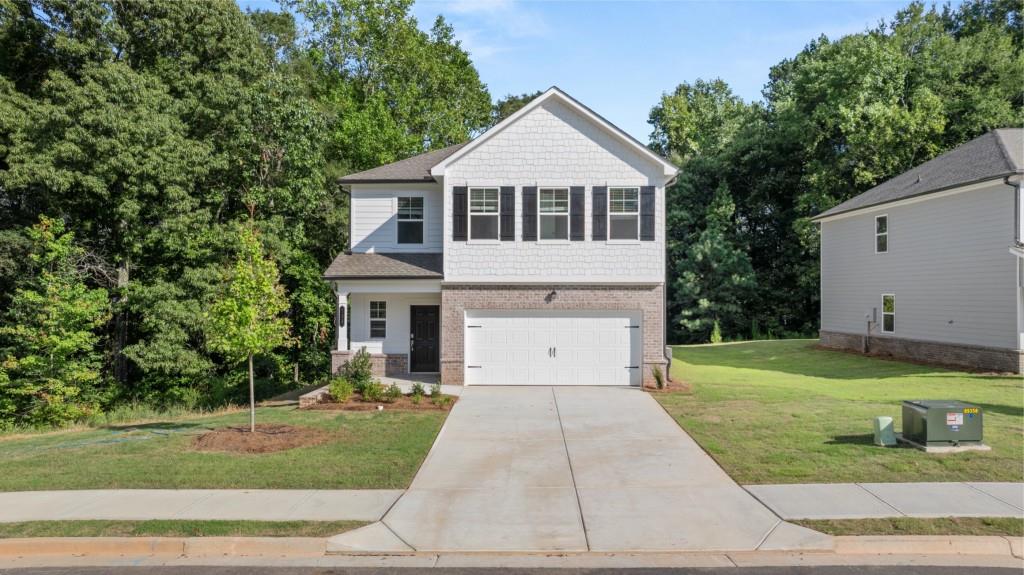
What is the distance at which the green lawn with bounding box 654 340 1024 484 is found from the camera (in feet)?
31.4

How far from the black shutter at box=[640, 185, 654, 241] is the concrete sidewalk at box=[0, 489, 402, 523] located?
39.0 ft

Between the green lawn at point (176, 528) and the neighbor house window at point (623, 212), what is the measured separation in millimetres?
12841

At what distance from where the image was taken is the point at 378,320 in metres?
20.4

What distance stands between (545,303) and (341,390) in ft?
20.7

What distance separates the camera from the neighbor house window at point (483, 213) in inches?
736

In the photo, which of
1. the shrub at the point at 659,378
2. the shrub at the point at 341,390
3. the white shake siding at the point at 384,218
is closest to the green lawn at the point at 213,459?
the shrub at the point at 341,390

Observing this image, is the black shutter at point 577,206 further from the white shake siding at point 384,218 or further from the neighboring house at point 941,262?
the neighboring house at point 941,262

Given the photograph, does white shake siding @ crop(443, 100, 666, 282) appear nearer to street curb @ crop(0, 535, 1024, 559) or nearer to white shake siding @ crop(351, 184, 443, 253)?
white shake siding @ crop(351, 184, 443, 253)

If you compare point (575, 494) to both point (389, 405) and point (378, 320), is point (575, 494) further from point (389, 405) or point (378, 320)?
point (378, 320)

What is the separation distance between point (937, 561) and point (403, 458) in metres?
7.51

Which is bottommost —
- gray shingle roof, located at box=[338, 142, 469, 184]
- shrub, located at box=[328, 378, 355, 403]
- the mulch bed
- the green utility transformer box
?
the mulch bed

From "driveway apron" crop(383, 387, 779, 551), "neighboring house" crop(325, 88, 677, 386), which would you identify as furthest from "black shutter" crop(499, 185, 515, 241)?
"driveway apron" crop(383, 387, 779, 551)

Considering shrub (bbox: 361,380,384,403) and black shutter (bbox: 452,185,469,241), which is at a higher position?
black shutter (bbox: 452,185,469,241)

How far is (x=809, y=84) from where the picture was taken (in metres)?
38.0
